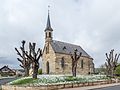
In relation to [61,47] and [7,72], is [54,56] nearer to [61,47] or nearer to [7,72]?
Answer: [61,47]

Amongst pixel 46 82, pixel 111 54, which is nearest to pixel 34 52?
pixel 46 82

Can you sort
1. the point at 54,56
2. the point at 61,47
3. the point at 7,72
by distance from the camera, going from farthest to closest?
the point at 7,72 → the point at 61,47 → the point at 54,56

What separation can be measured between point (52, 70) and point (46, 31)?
11256 millimetres

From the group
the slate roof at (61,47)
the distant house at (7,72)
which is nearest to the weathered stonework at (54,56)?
the slate roof at (61,47)

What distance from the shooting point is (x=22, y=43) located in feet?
98.9

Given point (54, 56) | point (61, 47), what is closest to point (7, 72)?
point (61, 47)

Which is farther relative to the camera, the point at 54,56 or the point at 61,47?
the point at 61,47

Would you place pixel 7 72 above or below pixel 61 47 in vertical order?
below

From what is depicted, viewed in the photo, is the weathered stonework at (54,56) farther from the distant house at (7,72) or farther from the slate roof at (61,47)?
the distant house at (7,72)

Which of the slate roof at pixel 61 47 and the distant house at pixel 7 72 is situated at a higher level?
the slate roof at pixel 61 47

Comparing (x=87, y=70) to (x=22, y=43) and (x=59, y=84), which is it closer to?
(x=22, y=43)

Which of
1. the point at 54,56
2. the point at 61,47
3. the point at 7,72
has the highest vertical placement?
the point at 61,47

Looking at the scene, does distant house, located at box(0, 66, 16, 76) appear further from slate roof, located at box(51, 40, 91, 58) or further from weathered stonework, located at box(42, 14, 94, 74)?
slate roof, located at box(51, 40, 91, 58)

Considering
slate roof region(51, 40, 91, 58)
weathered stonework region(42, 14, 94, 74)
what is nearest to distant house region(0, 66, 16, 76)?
weathered stonework region(42, 14, 94, 74)
